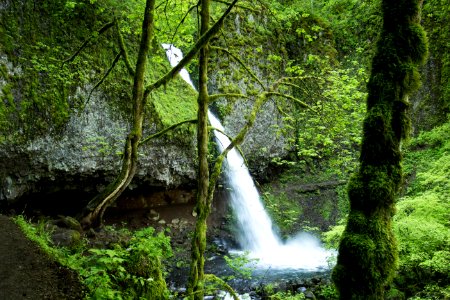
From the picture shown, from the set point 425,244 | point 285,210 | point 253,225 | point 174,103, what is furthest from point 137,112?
point 285,210

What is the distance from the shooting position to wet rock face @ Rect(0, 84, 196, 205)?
7.87 metres

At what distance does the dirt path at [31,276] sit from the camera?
351 cm

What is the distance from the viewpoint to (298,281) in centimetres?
826

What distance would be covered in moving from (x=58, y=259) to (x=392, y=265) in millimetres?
3628

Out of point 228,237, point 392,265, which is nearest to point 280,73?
point 228,237

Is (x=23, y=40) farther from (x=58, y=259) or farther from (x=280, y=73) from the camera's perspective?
(x=280, y=73)

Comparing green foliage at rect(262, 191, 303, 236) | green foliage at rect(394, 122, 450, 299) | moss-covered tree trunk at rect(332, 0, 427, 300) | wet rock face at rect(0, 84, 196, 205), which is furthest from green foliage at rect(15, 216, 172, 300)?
green foliage at rect(262, 191, 303, 236)

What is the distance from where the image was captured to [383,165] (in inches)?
110

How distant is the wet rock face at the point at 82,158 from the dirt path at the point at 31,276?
12.8 feet

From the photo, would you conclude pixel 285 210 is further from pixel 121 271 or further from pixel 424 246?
pixel 121 271

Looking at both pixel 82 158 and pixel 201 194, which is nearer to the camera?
pixel 201 194

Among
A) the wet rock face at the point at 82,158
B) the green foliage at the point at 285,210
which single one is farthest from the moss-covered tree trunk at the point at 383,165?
the green foliage at the point at 285,210

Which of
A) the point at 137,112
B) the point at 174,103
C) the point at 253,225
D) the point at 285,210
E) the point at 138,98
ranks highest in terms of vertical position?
the point at 174,103

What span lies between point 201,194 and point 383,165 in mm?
2688
